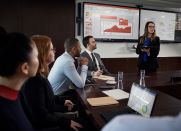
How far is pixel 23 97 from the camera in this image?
1.35m

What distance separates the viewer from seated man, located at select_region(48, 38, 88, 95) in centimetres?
220

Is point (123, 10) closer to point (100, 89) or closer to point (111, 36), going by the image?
point (111, 36)

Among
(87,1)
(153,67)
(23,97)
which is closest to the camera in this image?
(23,97)

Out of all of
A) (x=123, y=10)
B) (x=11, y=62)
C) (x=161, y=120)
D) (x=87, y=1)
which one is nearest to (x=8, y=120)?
(x=11, y=62)

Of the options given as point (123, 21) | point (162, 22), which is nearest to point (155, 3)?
point (162, 22)

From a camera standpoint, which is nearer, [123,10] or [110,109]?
[110,109]

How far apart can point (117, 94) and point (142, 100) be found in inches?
21.0

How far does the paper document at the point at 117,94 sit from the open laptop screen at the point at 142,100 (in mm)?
281

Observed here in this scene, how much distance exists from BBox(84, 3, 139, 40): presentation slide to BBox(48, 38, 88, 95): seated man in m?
2.17

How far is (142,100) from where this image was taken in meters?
1.45

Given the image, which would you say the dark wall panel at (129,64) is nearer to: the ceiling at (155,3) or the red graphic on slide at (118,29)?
the red graphic on slide at (118,29)

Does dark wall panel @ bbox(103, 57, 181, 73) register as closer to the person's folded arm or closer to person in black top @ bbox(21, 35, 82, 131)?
the person's folded arm

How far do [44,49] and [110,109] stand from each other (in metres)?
0.68

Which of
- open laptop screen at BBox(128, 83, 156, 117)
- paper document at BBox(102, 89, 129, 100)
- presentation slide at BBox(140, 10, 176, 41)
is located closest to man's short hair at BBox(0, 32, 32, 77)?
open laptop screen at BBox(128, 83, 156, 117)
